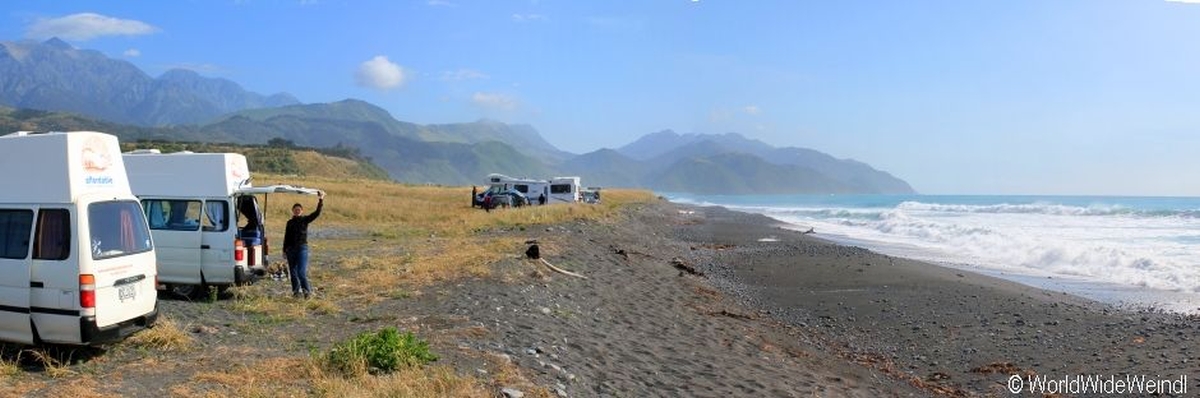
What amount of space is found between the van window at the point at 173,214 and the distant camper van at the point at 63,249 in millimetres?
4443

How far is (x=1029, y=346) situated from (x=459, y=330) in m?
8.32

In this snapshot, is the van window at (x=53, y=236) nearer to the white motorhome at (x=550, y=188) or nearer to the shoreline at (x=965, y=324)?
the shoreline at (x=965, y=324)

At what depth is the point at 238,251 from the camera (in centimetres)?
1163

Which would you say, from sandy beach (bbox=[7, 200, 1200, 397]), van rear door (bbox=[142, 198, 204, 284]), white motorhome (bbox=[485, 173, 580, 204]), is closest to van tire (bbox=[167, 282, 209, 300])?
van rear door (bbox=[142, 198, 204, 284])

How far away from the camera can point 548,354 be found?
8.26m

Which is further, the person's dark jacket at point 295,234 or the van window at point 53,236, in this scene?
the person's dark jacket at point 295,234

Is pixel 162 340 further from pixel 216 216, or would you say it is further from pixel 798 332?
pixel 798 332

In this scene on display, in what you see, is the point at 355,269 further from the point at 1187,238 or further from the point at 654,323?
the point at 1187,238

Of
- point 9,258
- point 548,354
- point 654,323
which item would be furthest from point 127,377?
point 654,323

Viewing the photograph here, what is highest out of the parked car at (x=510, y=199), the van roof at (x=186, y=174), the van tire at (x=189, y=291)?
the van roof at (x=186, y=174)

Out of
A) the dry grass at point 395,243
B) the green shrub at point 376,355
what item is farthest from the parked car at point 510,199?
the green shrub at point 376,355

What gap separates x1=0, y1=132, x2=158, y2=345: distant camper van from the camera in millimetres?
7047

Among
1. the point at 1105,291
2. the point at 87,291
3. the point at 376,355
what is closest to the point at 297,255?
the point at 87,291

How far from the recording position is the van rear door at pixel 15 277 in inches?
282
